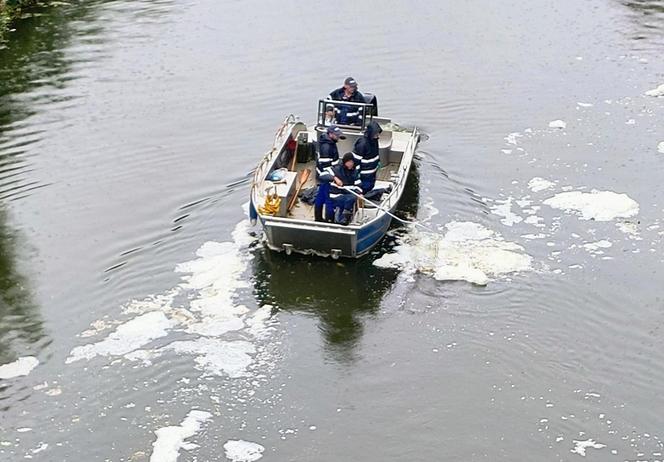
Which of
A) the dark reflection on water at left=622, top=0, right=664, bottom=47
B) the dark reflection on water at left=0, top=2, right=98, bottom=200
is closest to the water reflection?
the dark reflection on water at left=0, top=2, right=98, bottom=200

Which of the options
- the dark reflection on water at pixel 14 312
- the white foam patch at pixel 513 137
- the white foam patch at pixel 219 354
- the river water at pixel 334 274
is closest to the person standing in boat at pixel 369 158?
the river water at pixel 334 274

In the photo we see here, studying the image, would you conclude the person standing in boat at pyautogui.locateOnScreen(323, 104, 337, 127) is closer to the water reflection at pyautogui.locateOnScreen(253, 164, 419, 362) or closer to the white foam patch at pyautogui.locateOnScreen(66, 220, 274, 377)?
the water reflection at pyautogui.locateOnScreen(253, 164, 419, 362)

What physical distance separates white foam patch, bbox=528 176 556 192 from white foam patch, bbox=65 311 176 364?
8.34 meters

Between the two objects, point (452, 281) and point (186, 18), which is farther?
point (186, 18)

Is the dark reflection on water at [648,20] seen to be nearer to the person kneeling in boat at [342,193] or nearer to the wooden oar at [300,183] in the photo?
the wooden oar at [300,183]

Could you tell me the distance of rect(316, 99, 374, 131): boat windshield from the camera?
57.4 feet

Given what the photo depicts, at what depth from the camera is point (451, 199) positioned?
17.3 m

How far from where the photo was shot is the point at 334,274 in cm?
1485

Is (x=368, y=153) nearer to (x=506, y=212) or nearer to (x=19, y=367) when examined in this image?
(x=506, y=212)

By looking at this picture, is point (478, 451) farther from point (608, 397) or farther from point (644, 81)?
point (644, 81)

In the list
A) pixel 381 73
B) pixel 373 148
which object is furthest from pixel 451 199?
pixel 381 73

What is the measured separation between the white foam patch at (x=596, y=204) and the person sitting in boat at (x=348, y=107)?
431cm

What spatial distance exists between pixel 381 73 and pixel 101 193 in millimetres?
9918

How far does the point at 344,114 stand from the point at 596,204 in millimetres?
5479
